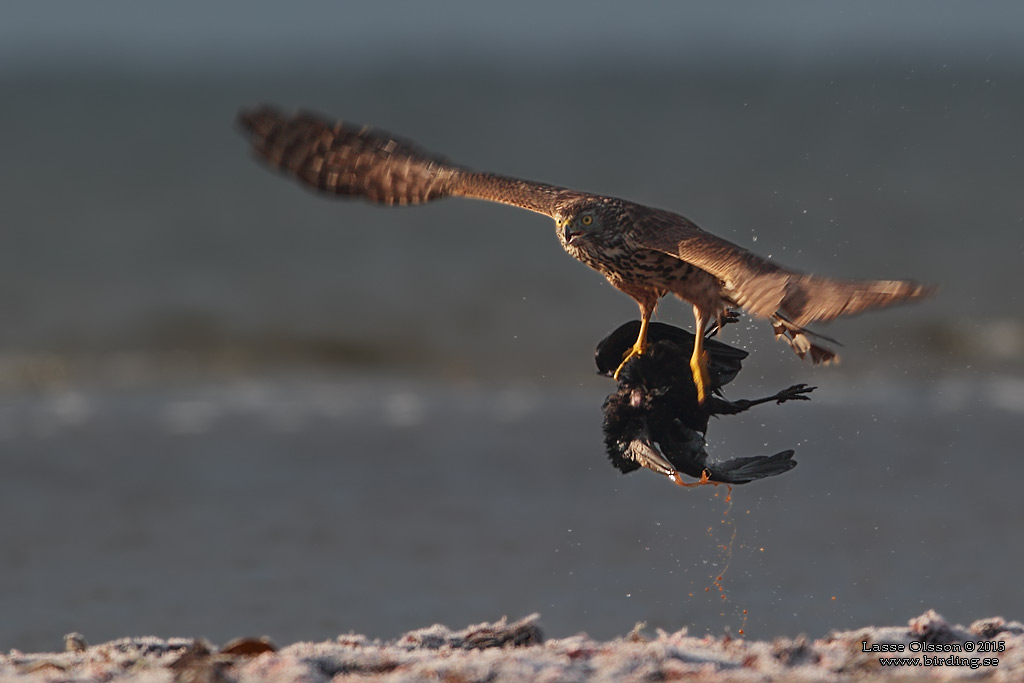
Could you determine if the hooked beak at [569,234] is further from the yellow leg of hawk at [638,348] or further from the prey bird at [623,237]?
the yellow leg of hawk at [638,348]

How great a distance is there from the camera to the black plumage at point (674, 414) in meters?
5.46

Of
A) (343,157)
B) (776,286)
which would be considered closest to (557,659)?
(776,286)

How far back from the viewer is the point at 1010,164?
29.9m

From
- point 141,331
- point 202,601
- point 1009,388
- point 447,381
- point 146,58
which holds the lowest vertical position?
point 202,601

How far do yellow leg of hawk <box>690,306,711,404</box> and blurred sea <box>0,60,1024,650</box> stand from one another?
47.3 inches

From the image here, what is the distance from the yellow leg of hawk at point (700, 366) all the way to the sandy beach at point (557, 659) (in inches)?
40.2

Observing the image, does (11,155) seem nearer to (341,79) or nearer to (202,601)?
(202,601)

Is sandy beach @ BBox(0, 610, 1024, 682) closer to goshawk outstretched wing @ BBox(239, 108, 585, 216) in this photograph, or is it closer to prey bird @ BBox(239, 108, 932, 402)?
prey bird @ BBox(239, 108, 932, 402)

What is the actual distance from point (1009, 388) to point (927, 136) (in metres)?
27.3

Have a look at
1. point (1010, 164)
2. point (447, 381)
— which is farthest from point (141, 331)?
point (1010, 164)

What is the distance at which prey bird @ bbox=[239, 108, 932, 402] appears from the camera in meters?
4.80

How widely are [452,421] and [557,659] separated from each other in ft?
21.4

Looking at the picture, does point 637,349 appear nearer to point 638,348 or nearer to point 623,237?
point 638,348

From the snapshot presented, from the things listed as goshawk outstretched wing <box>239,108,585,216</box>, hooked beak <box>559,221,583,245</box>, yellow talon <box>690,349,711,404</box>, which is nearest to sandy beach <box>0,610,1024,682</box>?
yellow talon <box>690,349,711,404</box>
